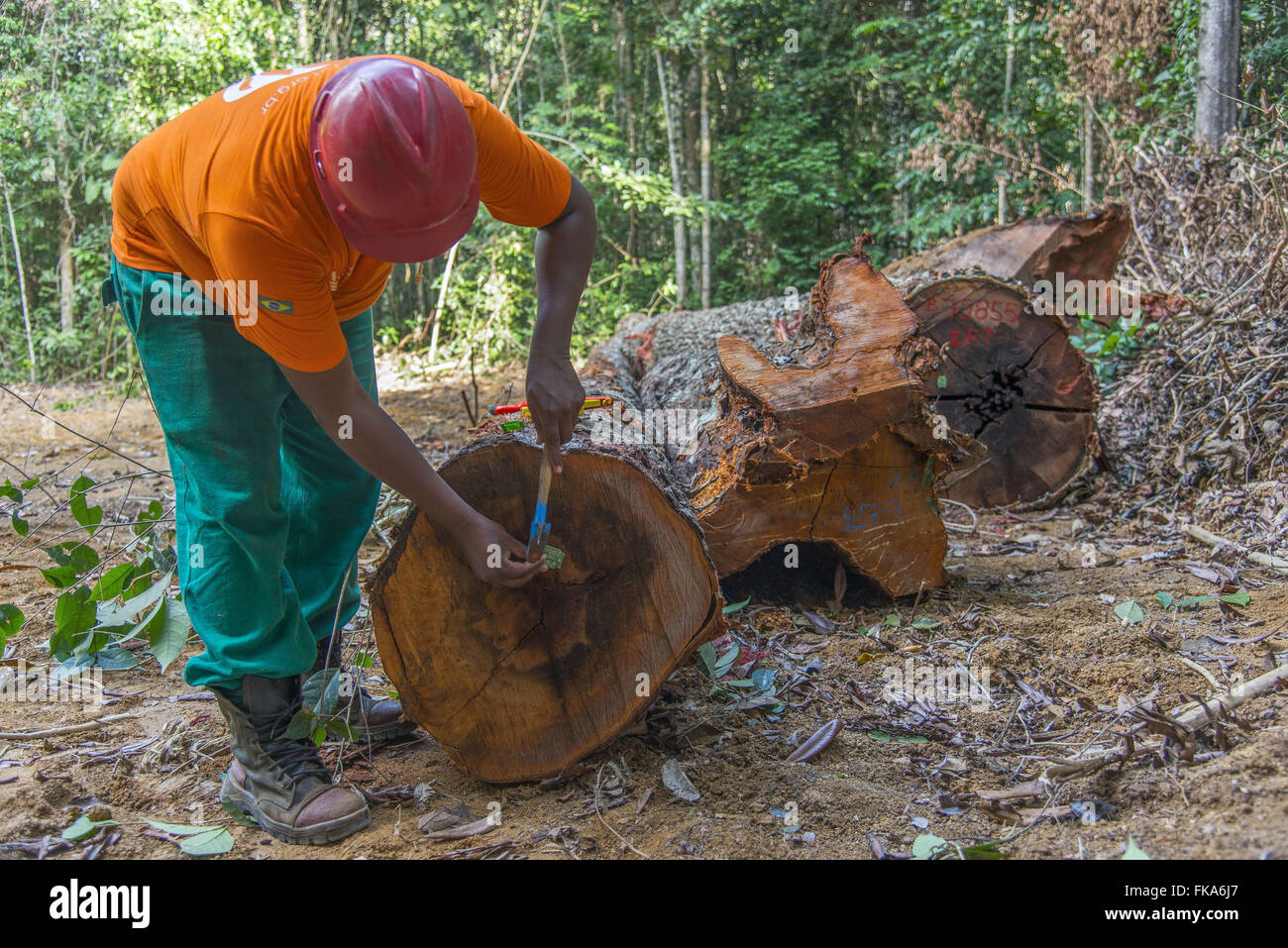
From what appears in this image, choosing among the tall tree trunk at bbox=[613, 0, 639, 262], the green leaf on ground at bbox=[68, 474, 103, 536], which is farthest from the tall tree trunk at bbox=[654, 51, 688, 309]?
the green leaf on ground at bbox=[68, 474, 103, 536]

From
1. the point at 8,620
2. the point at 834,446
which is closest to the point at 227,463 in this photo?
the point at 8,620

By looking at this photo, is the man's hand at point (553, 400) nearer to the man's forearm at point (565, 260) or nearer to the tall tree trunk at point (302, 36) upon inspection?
the man's forearm at point (565, 260)

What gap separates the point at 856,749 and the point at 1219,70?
17.3 feet

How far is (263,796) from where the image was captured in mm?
1854

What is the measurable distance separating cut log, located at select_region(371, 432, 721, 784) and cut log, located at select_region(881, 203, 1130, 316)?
2670 millimetres

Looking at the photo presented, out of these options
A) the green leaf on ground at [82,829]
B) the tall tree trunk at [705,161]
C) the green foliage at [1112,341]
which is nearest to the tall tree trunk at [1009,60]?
the tall tree trunk at [705,161]

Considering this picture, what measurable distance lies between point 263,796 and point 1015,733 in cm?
172

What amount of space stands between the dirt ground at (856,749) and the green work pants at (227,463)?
0.33 m

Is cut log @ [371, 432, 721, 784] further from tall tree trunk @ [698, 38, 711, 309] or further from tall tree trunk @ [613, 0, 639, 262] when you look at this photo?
tall tree trunk @ [613, 0, 639, 262]

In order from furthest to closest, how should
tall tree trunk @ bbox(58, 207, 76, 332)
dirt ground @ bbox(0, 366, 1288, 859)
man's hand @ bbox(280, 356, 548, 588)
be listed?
tall tree trunk @ bbox(58, 207, 76, 332) < dirt ground @ bbox(0, 366, 1288, 859) < man's hand @ bbox(280, 356, 548, 588)

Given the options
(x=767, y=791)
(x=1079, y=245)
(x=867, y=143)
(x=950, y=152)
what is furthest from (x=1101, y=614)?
(x=867, y=143)

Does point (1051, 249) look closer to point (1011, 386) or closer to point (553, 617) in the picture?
point (1011, 386)

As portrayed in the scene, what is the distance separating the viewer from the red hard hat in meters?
1.37

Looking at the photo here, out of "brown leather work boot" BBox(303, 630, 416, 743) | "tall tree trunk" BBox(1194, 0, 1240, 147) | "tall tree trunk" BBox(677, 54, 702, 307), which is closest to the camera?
"brown leather work boot" BBox(303, 630, 416, 743)
